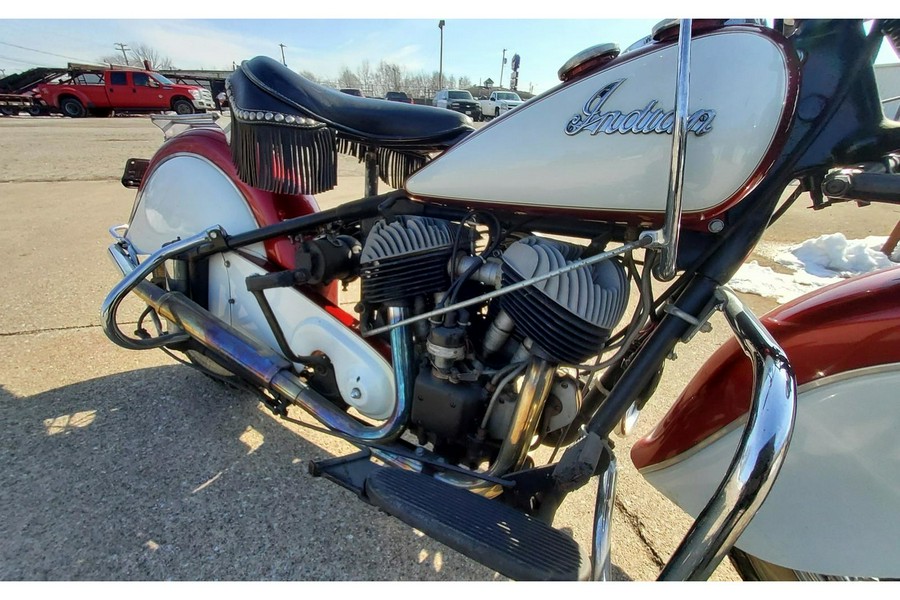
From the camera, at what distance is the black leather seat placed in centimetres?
149

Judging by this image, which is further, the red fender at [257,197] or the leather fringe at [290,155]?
the red fender at [257,197]

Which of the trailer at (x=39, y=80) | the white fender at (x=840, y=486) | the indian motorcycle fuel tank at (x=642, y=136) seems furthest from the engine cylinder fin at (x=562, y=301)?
the trailer at (x=39, y=80)

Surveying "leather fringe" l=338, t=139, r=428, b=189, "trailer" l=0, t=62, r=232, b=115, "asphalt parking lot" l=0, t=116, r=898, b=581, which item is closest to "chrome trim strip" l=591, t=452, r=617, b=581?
"asphalt parking lot" l=0, t=116, r=898, b=581

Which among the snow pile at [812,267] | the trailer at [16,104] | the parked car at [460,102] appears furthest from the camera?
the trailer at [16,104]

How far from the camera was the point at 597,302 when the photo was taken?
116 centimetres

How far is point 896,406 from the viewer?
97cm

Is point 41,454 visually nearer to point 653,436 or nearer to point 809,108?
point 653,436

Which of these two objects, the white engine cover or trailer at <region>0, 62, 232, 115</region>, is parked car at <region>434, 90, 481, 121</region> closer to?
trailer at <region>0, 62, 232, 115</region>

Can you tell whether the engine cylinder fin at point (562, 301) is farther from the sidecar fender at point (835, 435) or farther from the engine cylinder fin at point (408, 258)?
the sidecar fender at point (835, 435)

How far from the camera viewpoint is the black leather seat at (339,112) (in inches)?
58.6

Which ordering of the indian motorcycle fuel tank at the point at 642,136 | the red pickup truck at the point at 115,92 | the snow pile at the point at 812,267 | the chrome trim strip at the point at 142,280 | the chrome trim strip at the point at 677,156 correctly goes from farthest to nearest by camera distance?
the red pickup truck at the point at 115,92 < the snow pile at the point at 812,267 < the chrome trim strip at the point at 142,280 < the indian motorcycle fuel tank at the point at 642,136 < the chrome trim strip at the point at 677,156

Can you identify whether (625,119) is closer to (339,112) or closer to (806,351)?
(806,351)

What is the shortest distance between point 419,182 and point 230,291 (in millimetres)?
960

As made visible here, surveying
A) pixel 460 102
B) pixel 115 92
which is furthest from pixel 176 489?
pixel 115 92
